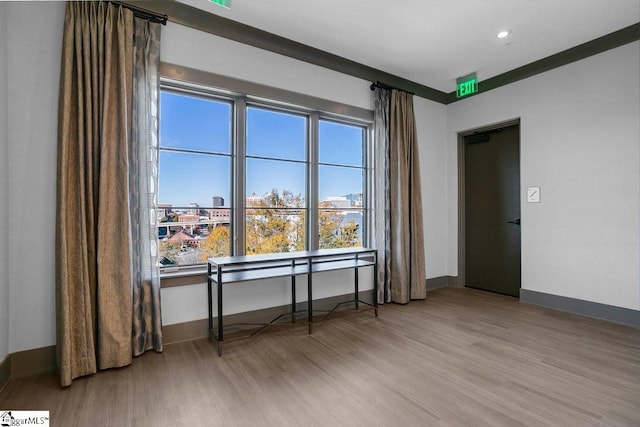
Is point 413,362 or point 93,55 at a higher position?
point 93,55

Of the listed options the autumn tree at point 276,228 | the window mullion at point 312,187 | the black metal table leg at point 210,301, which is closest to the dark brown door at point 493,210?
the autumn tree at point 276,228

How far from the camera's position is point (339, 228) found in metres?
3.89

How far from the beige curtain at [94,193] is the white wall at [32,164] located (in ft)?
0.55

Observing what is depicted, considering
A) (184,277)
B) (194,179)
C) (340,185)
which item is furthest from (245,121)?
(184,277)

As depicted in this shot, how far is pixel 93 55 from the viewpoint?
2.25 metres

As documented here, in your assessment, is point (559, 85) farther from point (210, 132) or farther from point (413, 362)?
point (210, 132)

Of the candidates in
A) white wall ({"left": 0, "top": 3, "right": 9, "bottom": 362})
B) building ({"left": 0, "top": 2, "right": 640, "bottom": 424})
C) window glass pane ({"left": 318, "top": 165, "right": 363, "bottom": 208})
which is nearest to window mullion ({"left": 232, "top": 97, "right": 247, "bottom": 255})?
building ({"left": 0, "top": 2, "right": 640, "bottom": 424})

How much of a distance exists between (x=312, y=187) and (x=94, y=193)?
6.76ft

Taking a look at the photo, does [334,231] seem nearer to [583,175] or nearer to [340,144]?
[340,144]

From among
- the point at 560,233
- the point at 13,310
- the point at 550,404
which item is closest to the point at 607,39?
the point at 560,233

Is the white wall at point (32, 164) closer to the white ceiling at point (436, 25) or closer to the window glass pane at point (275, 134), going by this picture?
the white ceiling at point (436, 25)

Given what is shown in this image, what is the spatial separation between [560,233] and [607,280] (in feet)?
2.07

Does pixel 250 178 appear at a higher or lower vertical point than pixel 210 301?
higher

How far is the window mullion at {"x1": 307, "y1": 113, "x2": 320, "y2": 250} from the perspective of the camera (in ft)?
11.7
